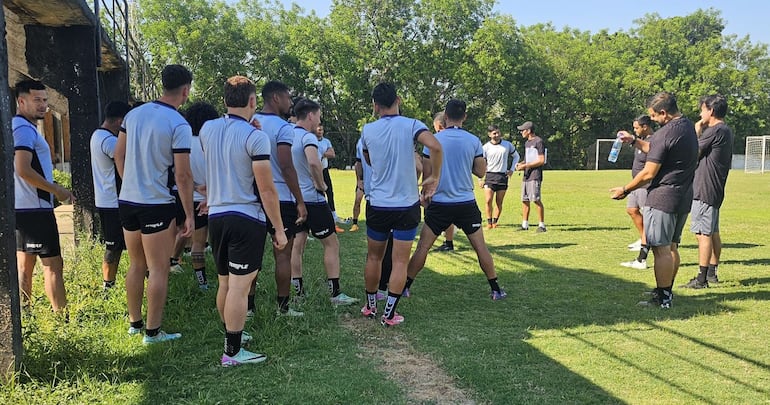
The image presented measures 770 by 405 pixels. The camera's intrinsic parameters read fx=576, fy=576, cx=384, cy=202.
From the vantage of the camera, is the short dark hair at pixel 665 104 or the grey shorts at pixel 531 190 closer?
the short dark hair at pixel 665 104

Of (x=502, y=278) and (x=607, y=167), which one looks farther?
(x=607, y=167)

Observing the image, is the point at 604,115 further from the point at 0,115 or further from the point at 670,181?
the point at 0,115

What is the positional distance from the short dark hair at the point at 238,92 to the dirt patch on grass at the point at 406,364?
2.01 m

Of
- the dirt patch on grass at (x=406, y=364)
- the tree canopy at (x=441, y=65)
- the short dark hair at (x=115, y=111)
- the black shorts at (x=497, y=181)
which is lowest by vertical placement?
the dirt patch on grass at (x=406, y=364)

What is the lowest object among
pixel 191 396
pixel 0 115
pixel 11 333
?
pixel 191 396

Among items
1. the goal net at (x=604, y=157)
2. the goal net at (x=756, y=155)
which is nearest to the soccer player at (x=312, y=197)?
the goal net at (x=604, y=157)

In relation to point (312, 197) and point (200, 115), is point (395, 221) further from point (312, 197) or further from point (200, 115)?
point (200, 115)

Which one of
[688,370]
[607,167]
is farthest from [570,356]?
[607,167]

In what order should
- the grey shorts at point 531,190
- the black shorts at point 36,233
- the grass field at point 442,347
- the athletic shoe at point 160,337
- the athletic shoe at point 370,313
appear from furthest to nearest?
the grey shorts at point 531,190 → the athletic shoe at point 370,313 → the black shorts at point 36,233 → the athletic shoe at point 160,337 → the grass field at point 442,347

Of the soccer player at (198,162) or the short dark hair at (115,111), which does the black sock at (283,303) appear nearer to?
the soccer player at (198,162)

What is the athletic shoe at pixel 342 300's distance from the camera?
18.0 feet

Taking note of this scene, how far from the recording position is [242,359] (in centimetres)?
396

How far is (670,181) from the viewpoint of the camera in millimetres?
5391

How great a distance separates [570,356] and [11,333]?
3657 mm
